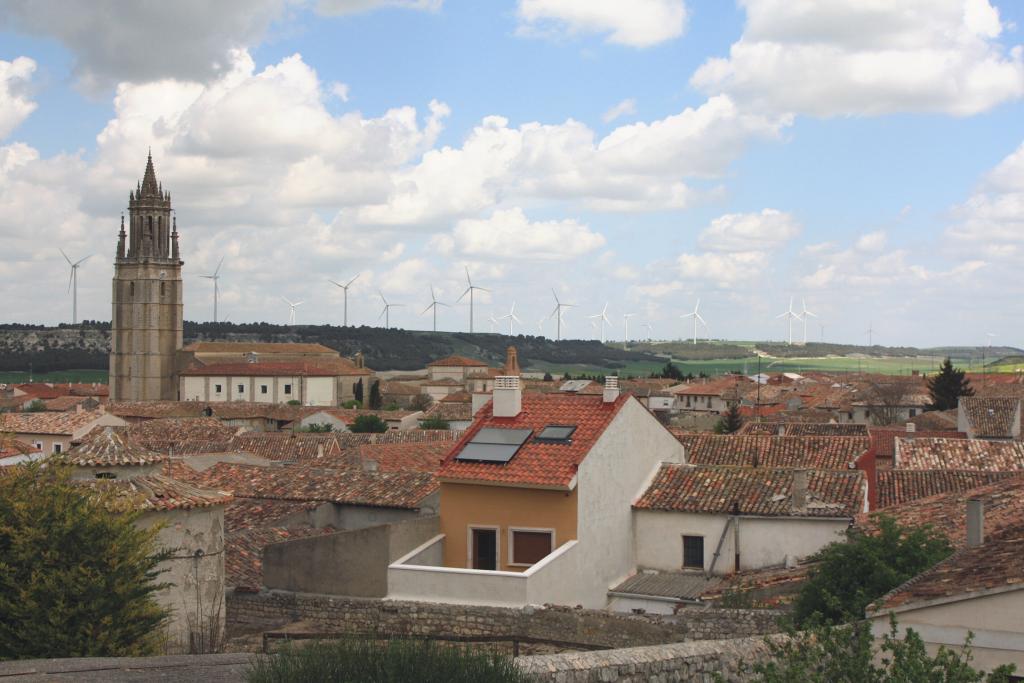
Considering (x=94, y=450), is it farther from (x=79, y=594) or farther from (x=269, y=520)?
(x=269, y=520)

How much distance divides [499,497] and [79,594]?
1074 cm

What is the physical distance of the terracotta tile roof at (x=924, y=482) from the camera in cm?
2959

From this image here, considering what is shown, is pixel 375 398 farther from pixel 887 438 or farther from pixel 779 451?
pixel 779 451

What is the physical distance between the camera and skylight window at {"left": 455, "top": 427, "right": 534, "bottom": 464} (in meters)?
23.1

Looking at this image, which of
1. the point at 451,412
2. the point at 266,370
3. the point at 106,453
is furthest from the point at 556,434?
the point at 266,370

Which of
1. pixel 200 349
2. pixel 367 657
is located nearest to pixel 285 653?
pixel 367 657

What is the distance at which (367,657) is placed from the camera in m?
8.23

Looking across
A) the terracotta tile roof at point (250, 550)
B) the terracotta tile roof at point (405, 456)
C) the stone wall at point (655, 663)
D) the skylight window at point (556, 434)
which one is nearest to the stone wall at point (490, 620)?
the terracotta tile roof at point (250, 550)

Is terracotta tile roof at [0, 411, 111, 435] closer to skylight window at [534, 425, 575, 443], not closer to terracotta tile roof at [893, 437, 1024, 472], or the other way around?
terracotta tile roof at [893, 437, 1024, 472]

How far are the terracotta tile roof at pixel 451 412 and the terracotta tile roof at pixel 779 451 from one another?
53556mm

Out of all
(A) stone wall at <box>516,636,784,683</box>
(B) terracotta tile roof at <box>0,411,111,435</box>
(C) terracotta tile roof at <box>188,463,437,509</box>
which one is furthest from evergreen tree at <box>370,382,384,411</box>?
(A) stone wall at <box>516,636,784,683</box>

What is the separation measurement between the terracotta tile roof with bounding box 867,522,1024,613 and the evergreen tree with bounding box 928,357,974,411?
7603 centimetres

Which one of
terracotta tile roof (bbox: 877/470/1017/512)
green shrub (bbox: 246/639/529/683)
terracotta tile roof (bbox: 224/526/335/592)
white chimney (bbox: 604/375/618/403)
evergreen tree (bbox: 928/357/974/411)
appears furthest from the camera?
evergreen tree (bbox: 928/357/974/411)

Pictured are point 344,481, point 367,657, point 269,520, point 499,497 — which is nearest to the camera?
point 367,657
